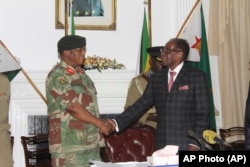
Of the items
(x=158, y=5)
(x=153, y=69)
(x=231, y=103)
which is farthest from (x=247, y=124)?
(x=158, y=5)

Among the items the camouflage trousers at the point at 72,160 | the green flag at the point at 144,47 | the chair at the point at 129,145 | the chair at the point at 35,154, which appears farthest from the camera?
the green flag at the point at 144,47

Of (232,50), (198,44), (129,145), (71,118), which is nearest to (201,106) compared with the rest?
(129,145)

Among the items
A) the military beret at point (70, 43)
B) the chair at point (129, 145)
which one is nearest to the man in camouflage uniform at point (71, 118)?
the military beret at point (70, 43)

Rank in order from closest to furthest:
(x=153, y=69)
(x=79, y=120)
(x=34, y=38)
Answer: (x=79, y=120) → (x=153, y=69) → (x=34, y=38)

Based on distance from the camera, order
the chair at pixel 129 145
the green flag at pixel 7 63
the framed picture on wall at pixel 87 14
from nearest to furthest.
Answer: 1. the chair at pixel 129 145
2. the green flag at pixel 7 63
3. the framed picture on wall at pixel 87 14

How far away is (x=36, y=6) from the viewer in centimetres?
623

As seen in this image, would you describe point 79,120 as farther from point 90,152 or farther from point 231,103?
point 231,103

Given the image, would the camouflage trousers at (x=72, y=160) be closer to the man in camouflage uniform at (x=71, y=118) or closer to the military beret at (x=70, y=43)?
the man in camouflage uniform at (x=71, y=118)

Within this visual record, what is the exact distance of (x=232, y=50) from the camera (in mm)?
6352

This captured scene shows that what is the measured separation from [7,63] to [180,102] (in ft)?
9.05

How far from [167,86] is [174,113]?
0.69 feet

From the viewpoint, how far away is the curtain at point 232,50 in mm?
6324

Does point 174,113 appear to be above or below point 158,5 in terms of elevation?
below

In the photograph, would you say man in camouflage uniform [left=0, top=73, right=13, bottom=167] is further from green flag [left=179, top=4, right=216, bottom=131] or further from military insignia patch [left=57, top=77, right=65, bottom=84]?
green flag [left=179, top=4, right=216, bottom=131]
